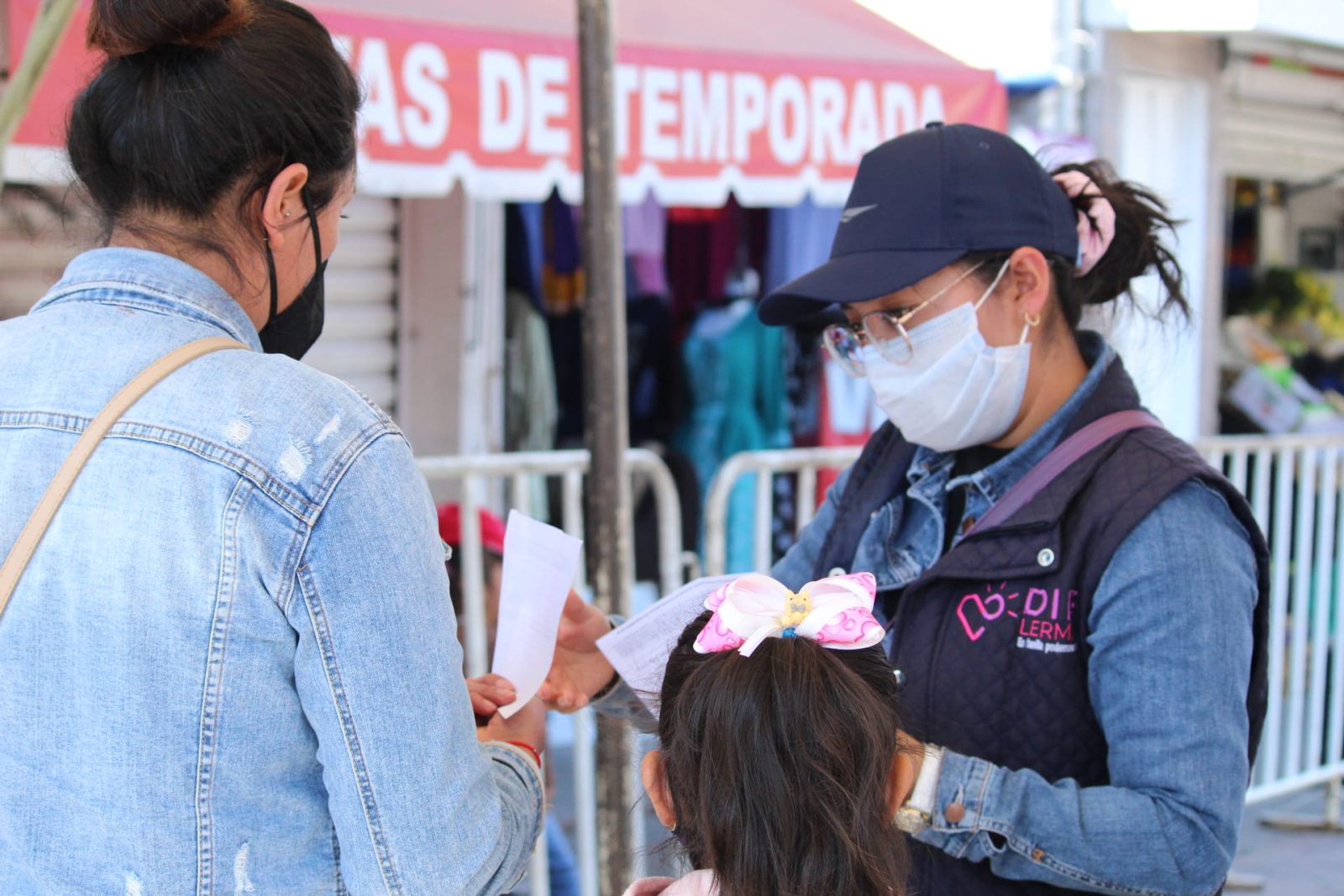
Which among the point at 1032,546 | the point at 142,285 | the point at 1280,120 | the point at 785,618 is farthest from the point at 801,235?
the point at 142,285

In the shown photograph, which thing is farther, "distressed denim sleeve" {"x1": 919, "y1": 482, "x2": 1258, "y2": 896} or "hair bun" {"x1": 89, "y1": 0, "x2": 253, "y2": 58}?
"distressed denim sleeve" {"x1": 919, "y1": 482, "x2": 1258, "y2": 896}

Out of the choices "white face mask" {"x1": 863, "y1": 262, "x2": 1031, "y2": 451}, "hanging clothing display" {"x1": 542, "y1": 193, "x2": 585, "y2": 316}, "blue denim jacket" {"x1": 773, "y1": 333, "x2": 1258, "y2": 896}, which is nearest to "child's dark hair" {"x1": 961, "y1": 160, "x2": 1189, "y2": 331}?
"white face mask" {"x1": 863, "y1": 262, "x2": 1031, "y2": 451}

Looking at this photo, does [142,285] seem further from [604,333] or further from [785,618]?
[604,333]

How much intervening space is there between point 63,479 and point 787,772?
753 mm

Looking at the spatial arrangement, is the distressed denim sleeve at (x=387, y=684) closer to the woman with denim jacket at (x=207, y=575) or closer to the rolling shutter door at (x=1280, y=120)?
the woman with denim jacket at (x=207, y=575)

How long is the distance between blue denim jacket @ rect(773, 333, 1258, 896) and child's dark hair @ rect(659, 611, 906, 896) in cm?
21

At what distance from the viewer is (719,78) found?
392 cm

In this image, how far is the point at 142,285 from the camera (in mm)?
1216

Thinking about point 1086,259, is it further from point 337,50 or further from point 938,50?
point 938,50

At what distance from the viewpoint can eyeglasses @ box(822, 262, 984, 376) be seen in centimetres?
179

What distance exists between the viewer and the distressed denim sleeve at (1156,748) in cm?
146

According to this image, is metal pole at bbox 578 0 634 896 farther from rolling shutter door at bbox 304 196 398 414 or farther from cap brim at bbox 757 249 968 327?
rolling shutter door at bbox 304 196 398 414

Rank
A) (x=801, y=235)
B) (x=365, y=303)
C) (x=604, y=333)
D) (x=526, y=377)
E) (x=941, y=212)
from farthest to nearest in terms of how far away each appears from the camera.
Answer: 1. (x=801, y=235)
2. (x=526, y=377)
3. (x=365, y=303)
4. (x=604, y=333)
5. (x=941, y=212)

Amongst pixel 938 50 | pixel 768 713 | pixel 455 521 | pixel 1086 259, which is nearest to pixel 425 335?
pixel 455 521
